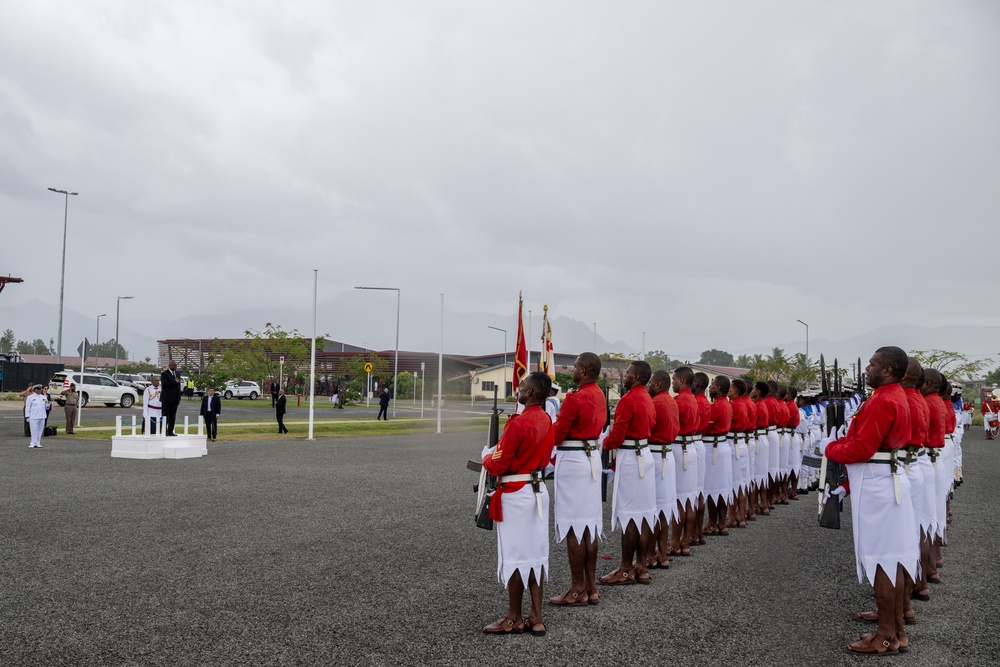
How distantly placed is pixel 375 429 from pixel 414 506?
1961cm

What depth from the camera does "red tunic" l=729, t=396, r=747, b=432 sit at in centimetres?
1018

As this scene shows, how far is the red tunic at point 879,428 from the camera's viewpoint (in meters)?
5.47

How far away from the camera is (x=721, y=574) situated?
7625mm

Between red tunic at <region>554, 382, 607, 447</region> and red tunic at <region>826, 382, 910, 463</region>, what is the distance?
1751 millimetres

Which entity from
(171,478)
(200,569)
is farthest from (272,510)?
(171,478)

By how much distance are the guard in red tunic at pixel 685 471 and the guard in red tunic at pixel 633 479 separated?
3.34 ft

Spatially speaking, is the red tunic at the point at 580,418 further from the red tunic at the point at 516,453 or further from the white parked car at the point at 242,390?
the white parked car at the point at 242,390

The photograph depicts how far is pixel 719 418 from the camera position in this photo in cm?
953

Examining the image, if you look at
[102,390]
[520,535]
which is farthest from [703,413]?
[102,390]

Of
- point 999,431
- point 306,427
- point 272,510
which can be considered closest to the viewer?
point 272,510

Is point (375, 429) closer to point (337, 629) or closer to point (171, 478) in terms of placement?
point (171, 478)

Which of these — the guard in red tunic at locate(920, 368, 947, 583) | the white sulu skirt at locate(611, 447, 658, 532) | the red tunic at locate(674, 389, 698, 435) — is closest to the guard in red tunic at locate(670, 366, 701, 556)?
the red tunic at locate(674, 389, 698, 435)

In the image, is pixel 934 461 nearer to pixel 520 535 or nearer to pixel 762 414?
pixel 520 535

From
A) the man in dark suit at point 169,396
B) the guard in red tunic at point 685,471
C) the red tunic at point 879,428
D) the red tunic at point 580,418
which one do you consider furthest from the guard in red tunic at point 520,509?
the man in dark suit at point 169,396
